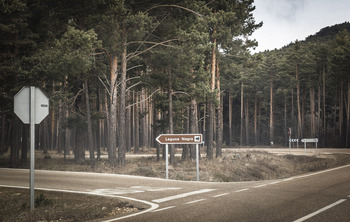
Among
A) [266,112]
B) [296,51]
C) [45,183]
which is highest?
[296,51]

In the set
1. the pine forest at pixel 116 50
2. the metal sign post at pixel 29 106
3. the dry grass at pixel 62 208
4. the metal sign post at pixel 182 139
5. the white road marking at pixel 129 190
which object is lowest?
the white road marking at pixel 129 190

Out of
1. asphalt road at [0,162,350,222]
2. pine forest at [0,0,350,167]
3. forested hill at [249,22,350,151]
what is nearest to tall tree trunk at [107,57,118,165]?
pine forest at [0,0,350,167]

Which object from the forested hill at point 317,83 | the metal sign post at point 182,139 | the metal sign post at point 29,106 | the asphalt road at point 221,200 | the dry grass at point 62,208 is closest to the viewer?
the asphalt road at point 221,200

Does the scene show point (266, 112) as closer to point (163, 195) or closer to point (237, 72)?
point (237, 72)

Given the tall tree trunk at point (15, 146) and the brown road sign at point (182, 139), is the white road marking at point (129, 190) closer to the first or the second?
the brown road sign at point (182, 139)

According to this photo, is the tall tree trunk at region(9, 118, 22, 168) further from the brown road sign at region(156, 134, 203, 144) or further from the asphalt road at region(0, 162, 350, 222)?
the brown road sign at region(156, 134, 203, 144)

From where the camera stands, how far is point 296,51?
64.6m

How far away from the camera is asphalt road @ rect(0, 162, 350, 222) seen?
804 cm

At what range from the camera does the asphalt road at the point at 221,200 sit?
8039 mm

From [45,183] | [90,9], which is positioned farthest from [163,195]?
[90,9]

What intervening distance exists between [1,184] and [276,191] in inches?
420

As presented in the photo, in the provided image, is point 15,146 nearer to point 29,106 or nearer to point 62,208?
point 62,208

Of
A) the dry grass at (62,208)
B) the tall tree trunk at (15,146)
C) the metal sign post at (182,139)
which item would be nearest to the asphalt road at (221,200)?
the dry grass at (62,208)

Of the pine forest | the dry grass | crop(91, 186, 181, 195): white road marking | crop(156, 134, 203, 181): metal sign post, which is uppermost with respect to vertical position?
the pine forest
